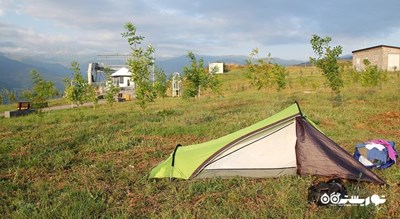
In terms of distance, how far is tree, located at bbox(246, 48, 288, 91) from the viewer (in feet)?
98.0

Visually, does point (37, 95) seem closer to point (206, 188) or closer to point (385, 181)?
point (206, 188)

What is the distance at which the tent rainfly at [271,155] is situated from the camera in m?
5.57

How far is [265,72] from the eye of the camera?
3084 cm

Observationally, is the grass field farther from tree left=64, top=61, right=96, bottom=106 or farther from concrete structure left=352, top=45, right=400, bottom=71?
concrete structure left=352, top=45, right=400, bottom=71

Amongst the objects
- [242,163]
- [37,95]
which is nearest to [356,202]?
[242,163]

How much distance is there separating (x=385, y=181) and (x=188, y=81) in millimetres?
21169

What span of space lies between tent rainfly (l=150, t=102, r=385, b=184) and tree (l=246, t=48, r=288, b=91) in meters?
24.6

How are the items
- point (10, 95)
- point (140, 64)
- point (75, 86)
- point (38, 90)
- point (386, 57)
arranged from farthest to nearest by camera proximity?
1. point (386, 57)
2. point (10, 95)
3. point (38, 90)
4. point (75, 86)
5. point (140, 64)

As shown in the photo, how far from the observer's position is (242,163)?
19.3 feet

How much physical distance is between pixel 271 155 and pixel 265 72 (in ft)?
84.8

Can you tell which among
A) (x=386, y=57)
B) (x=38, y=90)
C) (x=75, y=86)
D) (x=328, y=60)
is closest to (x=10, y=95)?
(x=38, y=90)

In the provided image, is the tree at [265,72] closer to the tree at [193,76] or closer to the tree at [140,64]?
the tree at [193,76]

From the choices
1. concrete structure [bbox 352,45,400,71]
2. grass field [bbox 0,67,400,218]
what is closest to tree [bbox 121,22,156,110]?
grass field [bbox 0,67,400,218]

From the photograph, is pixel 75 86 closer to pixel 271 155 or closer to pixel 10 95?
pixel 271 155
